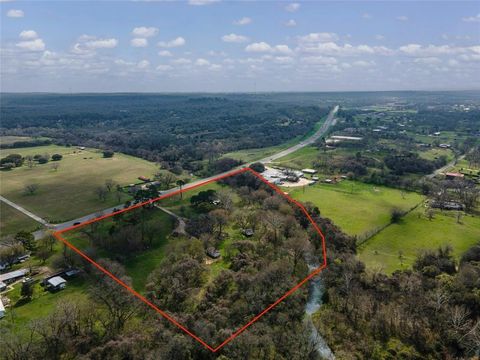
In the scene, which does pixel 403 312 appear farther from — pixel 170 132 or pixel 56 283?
pixel 170 132

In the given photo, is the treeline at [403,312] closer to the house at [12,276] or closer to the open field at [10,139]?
the house at [12,276]

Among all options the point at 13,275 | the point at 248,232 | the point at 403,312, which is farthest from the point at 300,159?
the point at 13,275

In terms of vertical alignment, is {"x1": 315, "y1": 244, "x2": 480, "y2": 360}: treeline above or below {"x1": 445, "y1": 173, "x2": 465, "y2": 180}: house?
below

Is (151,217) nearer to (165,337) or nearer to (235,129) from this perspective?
(165,337)

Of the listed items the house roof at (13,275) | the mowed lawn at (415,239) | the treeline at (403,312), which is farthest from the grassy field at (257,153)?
the house roof at (13,275)

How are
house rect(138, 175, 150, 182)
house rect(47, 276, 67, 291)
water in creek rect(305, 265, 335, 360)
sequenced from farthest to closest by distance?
1. house rect(138, 175, 150, 182)
2. house rect(47, 276, 67, 291)
3. water in creek rect(305, 265, 335, 360)

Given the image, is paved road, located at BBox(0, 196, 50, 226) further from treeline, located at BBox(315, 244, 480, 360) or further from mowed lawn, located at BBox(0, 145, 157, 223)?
treeline, located at BBox(315, 244, 480, 360)

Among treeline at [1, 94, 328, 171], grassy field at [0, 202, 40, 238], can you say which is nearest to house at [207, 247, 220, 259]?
grassy field at [0, 202, 40, 238]
